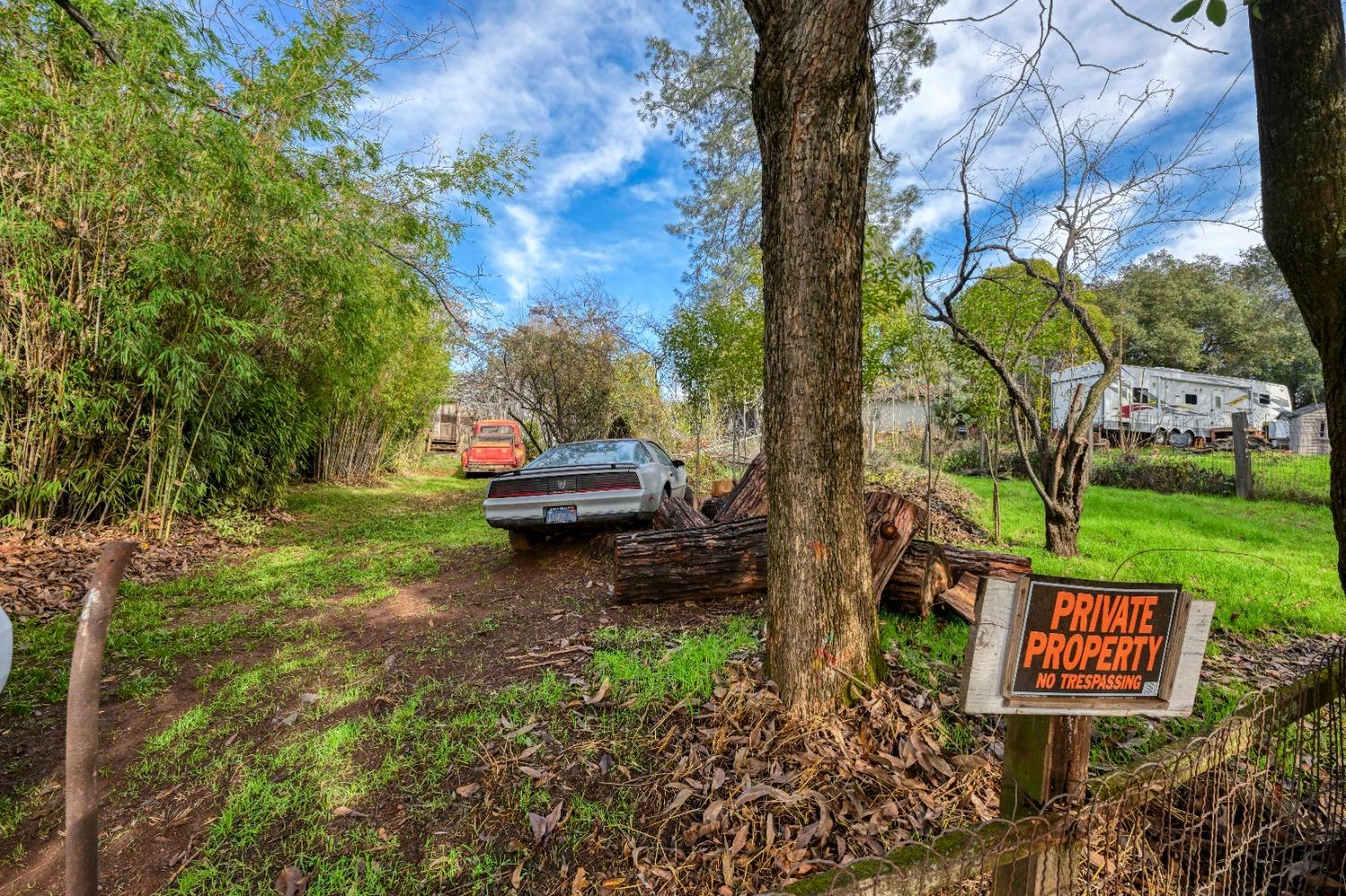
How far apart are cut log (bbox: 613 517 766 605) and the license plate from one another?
1281 mm

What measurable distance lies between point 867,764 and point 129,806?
2895 millimetres

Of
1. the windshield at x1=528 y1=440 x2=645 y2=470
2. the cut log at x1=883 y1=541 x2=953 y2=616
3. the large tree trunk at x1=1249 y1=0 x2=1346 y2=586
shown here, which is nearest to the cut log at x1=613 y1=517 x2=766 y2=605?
the cut log at x1=883 y1=541 x2=953 y2=616

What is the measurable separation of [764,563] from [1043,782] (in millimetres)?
2663

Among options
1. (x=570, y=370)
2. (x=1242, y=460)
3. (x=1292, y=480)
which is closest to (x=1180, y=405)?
(x=1292, y=480)

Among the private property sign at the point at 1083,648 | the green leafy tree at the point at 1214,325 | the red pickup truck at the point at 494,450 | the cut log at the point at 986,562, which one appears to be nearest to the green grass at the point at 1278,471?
the cut log at the point at 986,562

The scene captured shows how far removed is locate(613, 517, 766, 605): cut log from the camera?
3918mm

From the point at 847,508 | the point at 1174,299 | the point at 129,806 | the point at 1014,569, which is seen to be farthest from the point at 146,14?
the point at 1174,299

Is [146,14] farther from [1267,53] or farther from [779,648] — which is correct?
[1267,53]

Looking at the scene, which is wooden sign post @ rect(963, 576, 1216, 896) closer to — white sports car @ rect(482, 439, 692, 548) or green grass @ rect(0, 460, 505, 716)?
white sports car @ rect(482, 439, 692, 548)

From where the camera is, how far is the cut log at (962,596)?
348cm

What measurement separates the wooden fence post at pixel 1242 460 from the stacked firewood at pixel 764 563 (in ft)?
→ 29.3

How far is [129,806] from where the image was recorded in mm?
2061

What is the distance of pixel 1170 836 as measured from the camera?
1537mm

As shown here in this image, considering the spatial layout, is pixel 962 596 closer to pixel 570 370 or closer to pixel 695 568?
pixel 695 568
